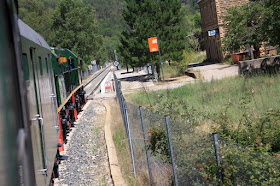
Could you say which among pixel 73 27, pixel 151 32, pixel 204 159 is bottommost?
pixel 204 159

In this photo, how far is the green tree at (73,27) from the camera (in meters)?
63.7

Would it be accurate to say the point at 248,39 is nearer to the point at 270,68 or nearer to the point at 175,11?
the point at 270,68

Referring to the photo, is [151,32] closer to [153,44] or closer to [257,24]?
[153,44]

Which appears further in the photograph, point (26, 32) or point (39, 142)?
point (26, 32)

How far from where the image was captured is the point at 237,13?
20.1 meters

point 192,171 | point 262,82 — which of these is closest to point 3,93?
point 192,171

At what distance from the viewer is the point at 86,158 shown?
10.8 m

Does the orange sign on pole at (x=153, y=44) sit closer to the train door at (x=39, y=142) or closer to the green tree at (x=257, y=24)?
the green tree at (x=257, y=24)

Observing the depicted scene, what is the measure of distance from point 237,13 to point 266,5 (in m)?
2.41

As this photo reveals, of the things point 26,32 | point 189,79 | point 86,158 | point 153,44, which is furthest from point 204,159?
point 189,79

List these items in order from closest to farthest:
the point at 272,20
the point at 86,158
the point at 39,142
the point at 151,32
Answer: the point at 39,142 → the point at 86,158 → the point at 272,20 → the point at 151,32

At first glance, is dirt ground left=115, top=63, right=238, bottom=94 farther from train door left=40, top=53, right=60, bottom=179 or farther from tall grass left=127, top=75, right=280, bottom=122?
train door left=40, top=53, right=60, bottom=179

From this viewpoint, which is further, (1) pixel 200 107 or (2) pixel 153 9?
(2) pixel 153 9

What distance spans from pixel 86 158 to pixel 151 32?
77.1ft
